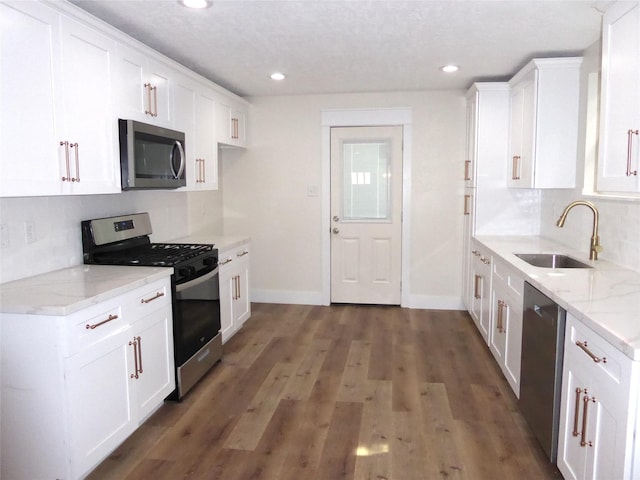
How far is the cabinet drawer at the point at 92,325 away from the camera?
204cm

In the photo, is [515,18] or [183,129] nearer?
[515,18]

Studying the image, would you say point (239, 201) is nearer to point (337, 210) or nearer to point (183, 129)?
point (337, 210)

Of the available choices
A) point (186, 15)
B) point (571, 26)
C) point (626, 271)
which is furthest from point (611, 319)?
point (186, 15)

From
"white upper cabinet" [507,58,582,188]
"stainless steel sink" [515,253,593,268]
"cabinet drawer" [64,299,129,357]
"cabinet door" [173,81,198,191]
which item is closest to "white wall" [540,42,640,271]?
"white upper cabinet" [507,58,582,188]

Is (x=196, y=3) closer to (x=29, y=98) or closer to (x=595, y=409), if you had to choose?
(x=29, y=98)

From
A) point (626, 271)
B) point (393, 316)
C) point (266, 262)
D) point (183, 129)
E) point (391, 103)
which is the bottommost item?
point (393, 316)

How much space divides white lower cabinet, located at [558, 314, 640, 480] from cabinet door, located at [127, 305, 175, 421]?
208cm

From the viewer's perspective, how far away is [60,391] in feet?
6.69

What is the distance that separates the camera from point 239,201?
552cm

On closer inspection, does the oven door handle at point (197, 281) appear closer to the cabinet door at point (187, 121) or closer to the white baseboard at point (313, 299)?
the cabinet door at point (187, 121)

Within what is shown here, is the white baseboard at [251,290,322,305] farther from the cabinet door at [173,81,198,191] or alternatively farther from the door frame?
the cabinet door at [173,81,198,191]

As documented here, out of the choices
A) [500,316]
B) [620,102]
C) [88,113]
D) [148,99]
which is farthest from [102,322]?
[620,102]

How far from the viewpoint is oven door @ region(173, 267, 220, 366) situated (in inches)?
118

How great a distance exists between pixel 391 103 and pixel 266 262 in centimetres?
223
